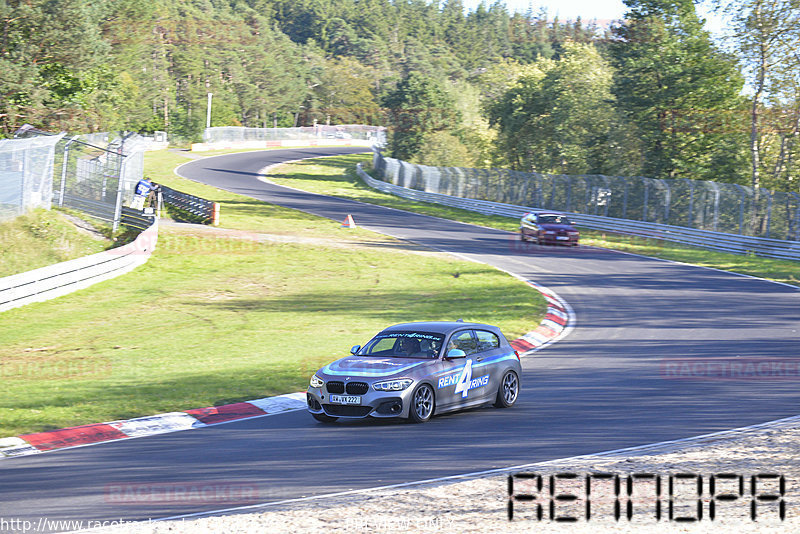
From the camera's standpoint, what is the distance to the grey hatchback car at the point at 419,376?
34.6ft

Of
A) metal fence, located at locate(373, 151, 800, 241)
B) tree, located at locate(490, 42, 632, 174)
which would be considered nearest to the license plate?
metal fence, located at locate(373, 151, 800, 241)

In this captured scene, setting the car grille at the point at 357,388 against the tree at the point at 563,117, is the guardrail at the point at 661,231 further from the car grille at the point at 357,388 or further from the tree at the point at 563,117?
the car grille at the point at 357,388

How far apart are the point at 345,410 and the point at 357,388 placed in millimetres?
343

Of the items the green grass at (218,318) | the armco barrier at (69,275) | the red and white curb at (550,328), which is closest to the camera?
the green grass at (218,318)

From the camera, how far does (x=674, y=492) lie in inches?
288

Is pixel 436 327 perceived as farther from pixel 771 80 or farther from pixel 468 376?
pixel 771 80

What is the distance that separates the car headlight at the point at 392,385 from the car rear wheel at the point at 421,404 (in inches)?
7.4

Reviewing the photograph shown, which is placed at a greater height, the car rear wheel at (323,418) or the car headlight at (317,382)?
the car headlight at (317,382)

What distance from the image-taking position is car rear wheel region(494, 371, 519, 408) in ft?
39.4

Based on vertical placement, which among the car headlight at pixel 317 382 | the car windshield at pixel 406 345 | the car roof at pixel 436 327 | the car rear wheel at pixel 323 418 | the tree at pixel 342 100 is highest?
the tree at pixel 342 100

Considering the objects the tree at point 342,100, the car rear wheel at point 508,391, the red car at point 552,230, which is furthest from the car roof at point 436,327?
the tree at point 342,100

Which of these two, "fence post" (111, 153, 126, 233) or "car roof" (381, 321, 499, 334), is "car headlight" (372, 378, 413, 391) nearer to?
"car roof" (381, 321, 499, 334)

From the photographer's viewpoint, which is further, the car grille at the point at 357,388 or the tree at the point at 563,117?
the tree at the point at 563,117

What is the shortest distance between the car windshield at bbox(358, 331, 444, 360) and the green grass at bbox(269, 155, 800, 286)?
65.1ft
